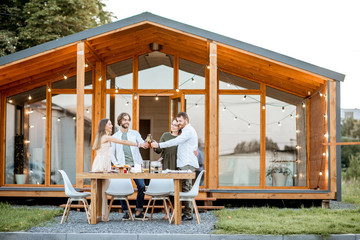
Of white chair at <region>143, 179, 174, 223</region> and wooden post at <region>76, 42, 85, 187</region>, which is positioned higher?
wooden post at <region>76, 42, 85, 187</region>

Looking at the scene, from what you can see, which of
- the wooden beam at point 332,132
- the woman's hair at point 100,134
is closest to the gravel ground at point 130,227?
the woman's hair at point 100,134

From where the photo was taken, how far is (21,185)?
36.0 feet

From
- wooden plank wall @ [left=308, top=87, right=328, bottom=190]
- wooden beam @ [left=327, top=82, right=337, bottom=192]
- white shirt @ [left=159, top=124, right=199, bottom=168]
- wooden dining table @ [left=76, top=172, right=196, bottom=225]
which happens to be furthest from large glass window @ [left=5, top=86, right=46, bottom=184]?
wooden beam @ [left=327, top=82, right=337, bottom=192]

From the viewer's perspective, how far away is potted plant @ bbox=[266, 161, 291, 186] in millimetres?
10992

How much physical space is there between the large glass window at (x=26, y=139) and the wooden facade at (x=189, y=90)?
0.12 m

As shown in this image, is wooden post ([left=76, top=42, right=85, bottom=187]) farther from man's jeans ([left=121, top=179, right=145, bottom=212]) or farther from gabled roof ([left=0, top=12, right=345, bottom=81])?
man's jeans ([left=121, top=179, right=145, bottom=212])

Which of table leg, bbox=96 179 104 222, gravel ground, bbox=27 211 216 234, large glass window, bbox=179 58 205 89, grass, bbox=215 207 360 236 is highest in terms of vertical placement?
large glass window, bbox=179 58 205 89

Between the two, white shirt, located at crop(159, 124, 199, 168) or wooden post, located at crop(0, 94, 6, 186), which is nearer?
white shirt, located at crop(159, 124, 199, 168)

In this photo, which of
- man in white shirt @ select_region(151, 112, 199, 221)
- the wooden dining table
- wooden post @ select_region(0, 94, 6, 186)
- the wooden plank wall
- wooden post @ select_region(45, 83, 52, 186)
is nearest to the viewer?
the wooden dining table

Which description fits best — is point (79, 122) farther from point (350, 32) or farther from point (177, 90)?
point (350, 32)

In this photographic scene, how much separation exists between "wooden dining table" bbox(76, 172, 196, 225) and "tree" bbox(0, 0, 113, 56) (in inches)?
396

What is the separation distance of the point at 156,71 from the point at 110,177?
4511 mm

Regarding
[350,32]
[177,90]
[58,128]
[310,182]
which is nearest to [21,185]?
[58,128]

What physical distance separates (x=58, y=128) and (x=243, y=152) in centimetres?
396
